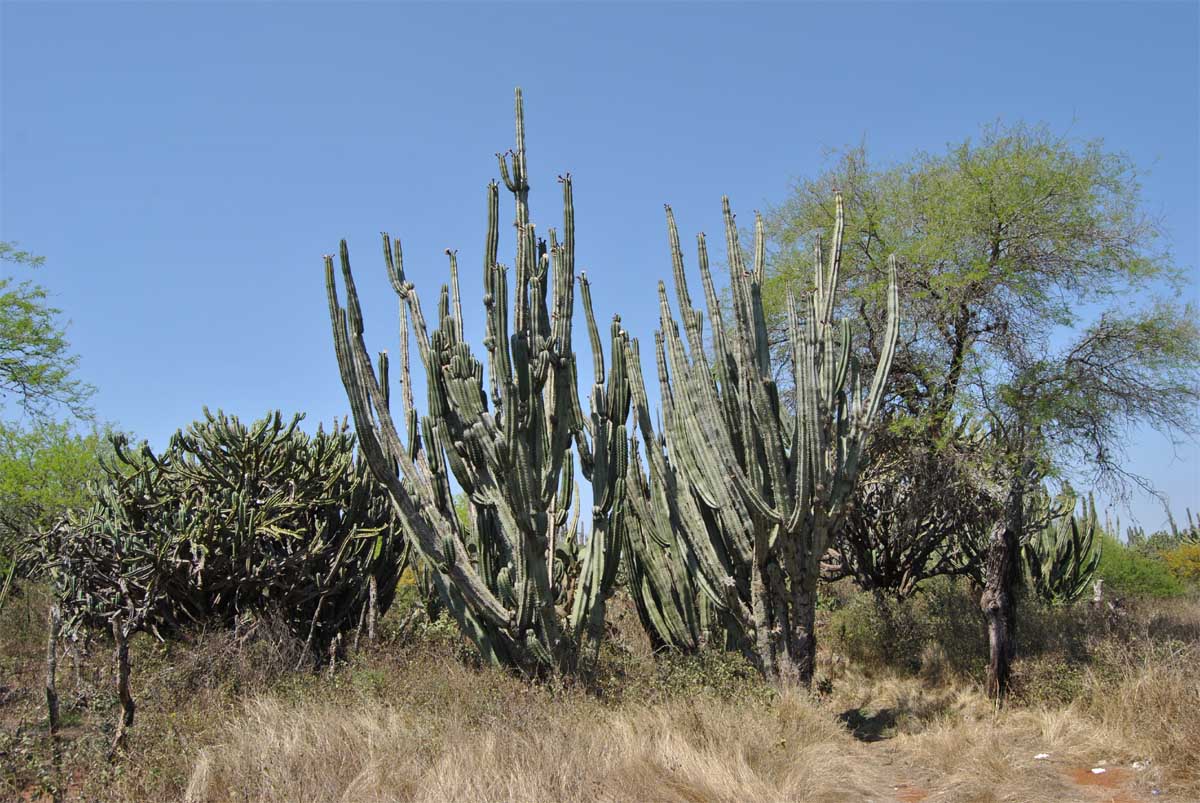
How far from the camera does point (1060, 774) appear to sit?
23.0 ft

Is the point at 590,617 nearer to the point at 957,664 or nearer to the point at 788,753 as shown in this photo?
the point at 788,753

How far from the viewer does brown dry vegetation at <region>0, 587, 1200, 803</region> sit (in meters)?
5.98

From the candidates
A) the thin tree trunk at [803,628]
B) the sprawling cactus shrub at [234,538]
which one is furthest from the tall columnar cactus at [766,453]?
the sprawling cactus shrub at [234,538]

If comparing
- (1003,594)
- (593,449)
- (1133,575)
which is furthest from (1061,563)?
(593,449)

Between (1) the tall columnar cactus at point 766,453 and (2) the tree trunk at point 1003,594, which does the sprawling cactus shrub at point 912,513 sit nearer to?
(2) the tree trunk at point 1003,594

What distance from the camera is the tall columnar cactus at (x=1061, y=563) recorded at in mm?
15438

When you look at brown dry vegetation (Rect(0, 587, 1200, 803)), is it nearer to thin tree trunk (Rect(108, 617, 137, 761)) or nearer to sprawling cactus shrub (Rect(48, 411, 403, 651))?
thin tree trunk (Rect(108, 617, 137, 761))

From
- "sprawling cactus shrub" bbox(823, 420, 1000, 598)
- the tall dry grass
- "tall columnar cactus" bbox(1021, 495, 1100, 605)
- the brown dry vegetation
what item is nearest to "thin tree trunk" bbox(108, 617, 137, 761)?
the brown dry vegetation

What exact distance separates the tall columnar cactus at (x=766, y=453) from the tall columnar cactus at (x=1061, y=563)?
27.6 feet

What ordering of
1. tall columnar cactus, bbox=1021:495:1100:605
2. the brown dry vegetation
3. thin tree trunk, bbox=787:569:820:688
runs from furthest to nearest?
tall columnar cactus, bbox=1021:495:1100:605
thin tree trunk, bbox=787:569:820:688
the brown dry vegetation

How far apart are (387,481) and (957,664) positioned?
7.05 meters

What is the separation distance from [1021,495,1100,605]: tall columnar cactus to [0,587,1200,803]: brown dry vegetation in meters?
5.38

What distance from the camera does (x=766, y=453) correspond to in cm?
838

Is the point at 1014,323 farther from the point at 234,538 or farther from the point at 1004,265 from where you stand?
the point at 234,538
